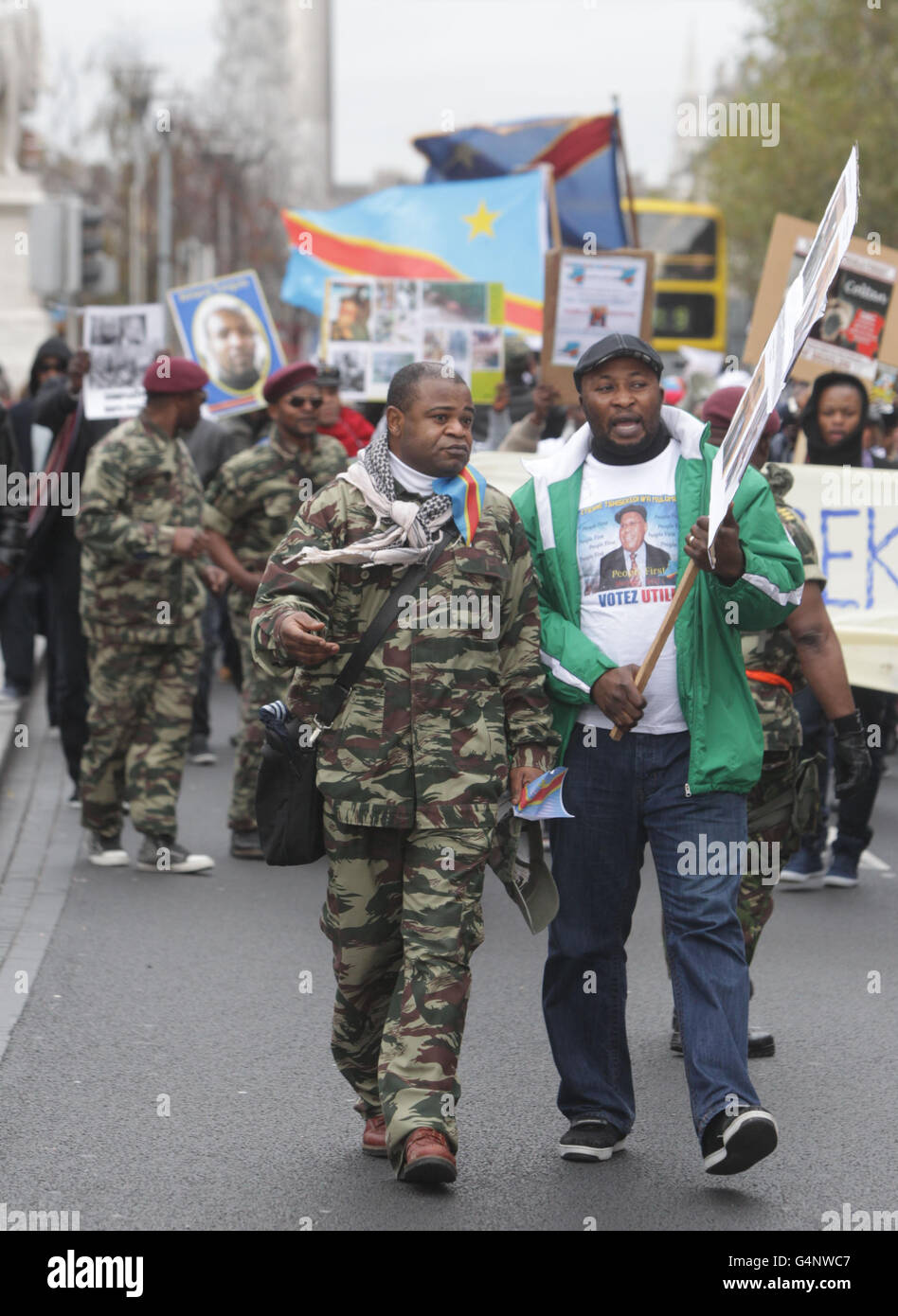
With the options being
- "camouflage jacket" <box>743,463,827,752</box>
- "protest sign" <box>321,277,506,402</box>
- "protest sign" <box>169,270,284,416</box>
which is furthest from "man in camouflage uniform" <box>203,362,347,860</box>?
"protest sign" <box>169,270,284,416</box>

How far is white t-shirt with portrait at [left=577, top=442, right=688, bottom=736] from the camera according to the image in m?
5.12

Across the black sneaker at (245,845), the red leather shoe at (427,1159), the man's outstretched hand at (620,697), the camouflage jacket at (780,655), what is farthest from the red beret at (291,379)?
the red leather shoe at (427,1159)

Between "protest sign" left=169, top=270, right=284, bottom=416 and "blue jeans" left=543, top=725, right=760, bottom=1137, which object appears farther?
"protest sign" left=169, top=270, right=284, bottom=416

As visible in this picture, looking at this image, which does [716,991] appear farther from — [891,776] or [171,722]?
[891,776]

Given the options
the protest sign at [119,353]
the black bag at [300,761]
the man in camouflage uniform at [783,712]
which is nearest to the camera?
the black bag at [300,761]

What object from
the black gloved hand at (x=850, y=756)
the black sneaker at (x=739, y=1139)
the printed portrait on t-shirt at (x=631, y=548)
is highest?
the printed portrait on t-shirt at (x=631, y=548)

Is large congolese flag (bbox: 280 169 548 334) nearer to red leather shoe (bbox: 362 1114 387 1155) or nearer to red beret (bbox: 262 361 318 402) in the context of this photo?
red beret (bbox: 262 361 318 402)

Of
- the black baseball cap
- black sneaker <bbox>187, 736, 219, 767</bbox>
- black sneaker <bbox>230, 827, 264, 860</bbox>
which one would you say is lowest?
black sneaker <bbox>187, 736, 219, 767</bbox>

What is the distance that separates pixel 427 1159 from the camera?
4.82 m

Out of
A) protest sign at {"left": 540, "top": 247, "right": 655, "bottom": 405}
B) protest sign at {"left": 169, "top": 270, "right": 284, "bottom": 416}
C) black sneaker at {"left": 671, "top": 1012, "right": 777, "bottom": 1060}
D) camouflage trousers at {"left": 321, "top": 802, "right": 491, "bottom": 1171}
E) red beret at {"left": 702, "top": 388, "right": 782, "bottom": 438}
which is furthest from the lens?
protest sign at {"left": 169, "top": 270, "right": 284, "bottom": 416}

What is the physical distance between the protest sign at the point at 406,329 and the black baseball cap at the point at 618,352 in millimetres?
6876

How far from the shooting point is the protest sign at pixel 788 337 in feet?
14.7

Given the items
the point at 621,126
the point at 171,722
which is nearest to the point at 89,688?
the point at 171,722

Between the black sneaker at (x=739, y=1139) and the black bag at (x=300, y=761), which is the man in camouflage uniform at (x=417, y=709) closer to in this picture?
the black bag at (x=300, y=761)
